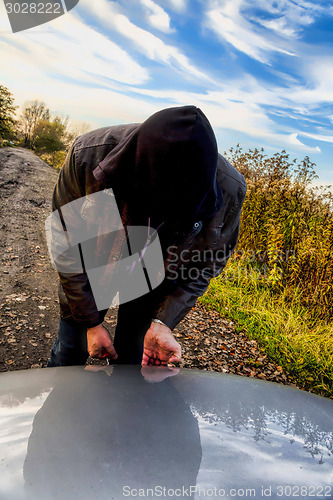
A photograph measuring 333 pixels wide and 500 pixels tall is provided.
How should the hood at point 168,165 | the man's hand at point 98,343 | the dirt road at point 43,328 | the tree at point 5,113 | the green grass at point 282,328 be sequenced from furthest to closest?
the tree at point 5,113
the green grass at point 282,328
the dirt road at point 43,328
the man's hand at point 98,343
the hood at point 168,165

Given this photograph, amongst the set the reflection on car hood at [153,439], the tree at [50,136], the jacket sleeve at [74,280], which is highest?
the tree at [50,136]

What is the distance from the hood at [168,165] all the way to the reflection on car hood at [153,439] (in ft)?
2.07

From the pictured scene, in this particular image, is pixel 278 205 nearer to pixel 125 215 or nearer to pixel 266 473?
pixel 125 215

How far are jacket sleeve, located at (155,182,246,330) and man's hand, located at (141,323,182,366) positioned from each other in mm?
83

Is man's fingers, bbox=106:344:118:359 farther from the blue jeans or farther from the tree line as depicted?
the tree line

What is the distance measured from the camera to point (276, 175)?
425 cm

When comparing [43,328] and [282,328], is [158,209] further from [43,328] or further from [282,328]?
[282,328]

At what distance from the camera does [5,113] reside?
23.1m

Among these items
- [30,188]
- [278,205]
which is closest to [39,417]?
[278,205]

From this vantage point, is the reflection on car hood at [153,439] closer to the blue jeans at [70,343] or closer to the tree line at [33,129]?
the blue jeans at [70,343]

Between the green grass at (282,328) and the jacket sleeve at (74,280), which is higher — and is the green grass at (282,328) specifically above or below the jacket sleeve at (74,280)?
below

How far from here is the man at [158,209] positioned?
40.1 inches

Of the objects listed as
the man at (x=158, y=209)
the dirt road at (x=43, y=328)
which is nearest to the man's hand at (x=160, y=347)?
the man at (x=158, y=209)

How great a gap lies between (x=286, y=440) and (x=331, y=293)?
2982mm
